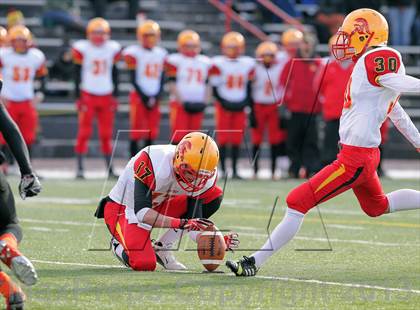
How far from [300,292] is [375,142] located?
3.94 ft

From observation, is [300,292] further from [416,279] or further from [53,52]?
[53,52]

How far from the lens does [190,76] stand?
15.8 metres

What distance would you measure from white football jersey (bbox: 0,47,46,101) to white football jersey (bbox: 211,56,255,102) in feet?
7.53

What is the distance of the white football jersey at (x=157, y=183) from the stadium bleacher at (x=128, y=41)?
11.0 meters

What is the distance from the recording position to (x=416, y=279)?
6.72 meters

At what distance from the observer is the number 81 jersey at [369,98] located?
22.5 ft

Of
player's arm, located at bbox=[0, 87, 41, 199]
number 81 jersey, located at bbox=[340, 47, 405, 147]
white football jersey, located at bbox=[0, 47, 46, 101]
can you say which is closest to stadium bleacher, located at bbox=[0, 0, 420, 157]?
white football jersey, located at bbox=[0, 47, 46, 101]

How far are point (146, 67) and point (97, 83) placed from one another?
699 millimetres

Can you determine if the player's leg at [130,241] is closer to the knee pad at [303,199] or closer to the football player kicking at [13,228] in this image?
the knee pad at [303,199]

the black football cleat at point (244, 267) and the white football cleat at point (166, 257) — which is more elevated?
the black football cleat at point (244, 267)

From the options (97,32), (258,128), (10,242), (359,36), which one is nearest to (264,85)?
(258,128)

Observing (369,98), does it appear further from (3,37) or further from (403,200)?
(3,37)

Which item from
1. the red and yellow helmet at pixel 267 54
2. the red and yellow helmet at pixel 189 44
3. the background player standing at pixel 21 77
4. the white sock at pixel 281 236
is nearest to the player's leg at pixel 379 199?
the white sock at pixel 281 236

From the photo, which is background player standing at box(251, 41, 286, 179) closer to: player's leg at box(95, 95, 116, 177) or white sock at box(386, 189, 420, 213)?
player's leg at box(95, 95, 116, 177)
